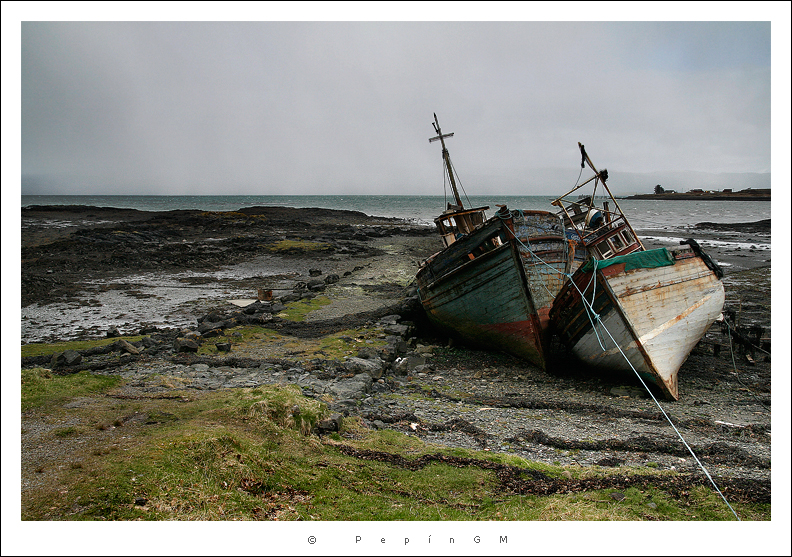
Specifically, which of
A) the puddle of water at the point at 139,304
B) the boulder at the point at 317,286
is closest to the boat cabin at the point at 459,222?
the boulder at the point at 317,286

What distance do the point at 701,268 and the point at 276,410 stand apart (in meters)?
9.81

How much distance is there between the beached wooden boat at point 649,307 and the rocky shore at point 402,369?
74cm

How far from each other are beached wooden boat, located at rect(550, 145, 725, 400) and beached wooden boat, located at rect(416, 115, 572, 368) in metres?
1.16

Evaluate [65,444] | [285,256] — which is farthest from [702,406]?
[285,256]

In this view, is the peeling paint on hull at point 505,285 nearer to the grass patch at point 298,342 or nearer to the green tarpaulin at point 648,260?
the green tarpaulin at point 648,260

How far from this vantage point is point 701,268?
393 inches

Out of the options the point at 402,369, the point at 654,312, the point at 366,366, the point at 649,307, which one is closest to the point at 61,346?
the point at 366,366

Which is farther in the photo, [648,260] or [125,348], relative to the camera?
[125,348]

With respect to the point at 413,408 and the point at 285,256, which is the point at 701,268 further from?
the point at 285,256

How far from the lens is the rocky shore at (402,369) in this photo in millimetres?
6949

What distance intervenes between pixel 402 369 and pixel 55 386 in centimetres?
702

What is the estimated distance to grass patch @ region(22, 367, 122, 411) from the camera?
6.79 meters

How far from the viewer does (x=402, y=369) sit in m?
10.9

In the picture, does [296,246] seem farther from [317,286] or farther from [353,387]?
[353,387]
